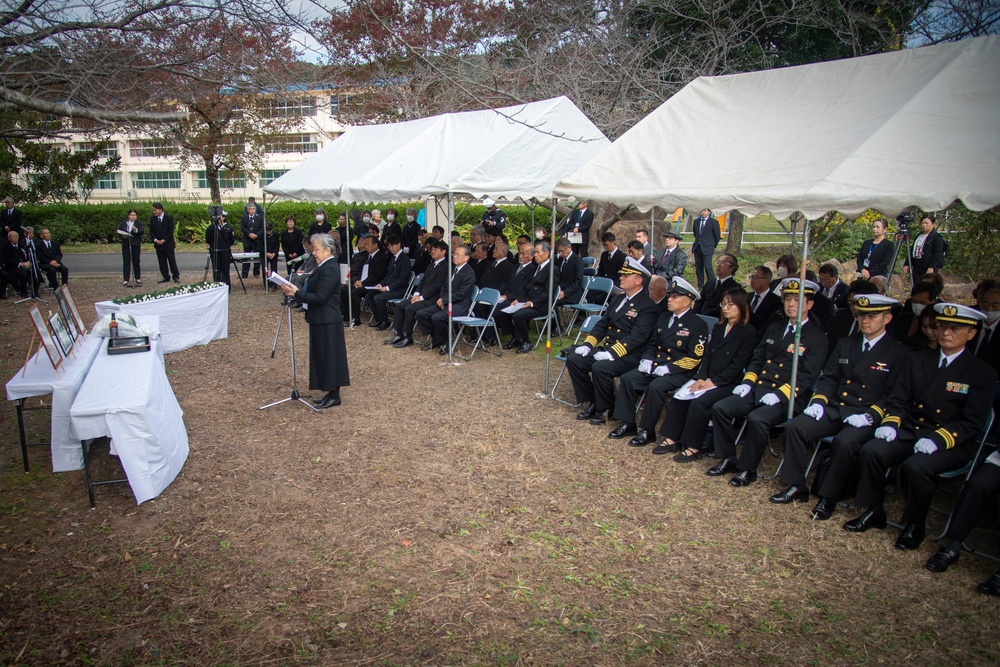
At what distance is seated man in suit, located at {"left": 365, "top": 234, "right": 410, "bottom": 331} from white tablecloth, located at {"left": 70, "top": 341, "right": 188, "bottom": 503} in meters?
5.87

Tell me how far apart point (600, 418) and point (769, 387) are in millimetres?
1799

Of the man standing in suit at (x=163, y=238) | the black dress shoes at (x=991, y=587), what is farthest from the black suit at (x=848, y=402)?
the man standing in suit at (x=163, y=238)

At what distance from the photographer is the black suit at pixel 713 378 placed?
5.78 metres

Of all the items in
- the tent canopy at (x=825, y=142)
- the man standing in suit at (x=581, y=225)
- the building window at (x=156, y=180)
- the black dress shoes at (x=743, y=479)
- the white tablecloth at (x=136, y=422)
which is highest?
the building window at (x=156, y=180)

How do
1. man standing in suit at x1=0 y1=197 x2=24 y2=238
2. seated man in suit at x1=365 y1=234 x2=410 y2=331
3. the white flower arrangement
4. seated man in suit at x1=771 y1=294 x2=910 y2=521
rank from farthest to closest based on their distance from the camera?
man standing in suit at x1=0 y1=197 x2=24 y2=238 → seated man in suit at x1=365 y1=234 x2=410 y2=331 → the white flower arrangement → seated man in suit at x1=771 y1=294 x2=910 y2=521

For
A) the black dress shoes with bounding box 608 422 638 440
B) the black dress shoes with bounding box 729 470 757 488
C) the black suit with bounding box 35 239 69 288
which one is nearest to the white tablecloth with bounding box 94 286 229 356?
the black suit with bounding box 35 239 69 288

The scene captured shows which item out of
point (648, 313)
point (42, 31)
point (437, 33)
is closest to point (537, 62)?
point (437, 33)

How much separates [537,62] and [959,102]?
9366mm

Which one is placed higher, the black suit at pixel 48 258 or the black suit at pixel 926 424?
the black suit at pixel 48 258

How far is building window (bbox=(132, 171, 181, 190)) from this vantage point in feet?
176

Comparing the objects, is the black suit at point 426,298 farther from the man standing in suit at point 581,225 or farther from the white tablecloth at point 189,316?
the man standing in suit at point 581,225

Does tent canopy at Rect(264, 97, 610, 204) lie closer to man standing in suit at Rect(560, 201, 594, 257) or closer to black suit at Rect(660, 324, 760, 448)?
man standing in suit at Rect(560, 201, 594, 257)

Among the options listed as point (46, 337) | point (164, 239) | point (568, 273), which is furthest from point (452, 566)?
point (164, 239)

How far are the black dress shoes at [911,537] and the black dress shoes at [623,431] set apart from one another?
248 cm
